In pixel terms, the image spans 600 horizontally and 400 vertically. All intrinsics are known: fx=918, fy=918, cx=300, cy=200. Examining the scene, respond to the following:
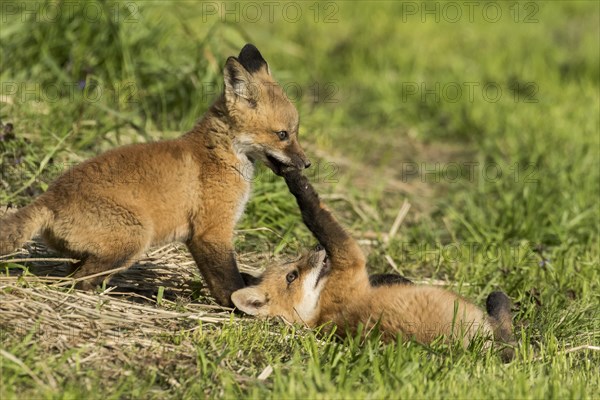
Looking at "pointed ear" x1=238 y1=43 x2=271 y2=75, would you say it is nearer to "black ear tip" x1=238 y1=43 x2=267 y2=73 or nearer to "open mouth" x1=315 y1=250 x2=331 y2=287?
"black ear tip" x1=238 y1=43 x2=267 y2=73

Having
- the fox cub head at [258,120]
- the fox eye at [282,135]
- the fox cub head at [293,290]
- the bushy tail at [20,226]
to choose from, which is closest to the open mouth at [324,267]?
the fox cub head at [293,290]

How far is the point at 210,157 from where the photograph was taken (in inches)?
231

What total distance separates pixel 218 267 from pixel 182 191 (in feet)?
1.68

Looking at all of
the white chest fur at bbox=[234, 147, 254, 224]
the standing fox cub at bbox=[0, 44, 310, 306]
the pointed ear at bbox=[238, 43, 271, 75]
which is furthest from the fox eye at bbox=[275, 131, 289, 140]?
the pointed ear at bbox=[238, 43, 271, 75]

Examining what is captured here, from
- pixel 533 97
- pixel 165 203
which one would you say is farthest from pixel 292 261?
pixel 533 97

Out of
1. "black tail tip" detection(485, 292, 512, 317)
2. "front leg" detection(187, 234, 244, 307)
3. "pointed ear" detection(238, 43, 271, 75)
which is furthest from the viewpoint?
"pointed ear" detection(238, 43, 271, 75)

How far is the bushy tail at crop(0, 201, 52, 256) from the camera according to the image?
4.99 m

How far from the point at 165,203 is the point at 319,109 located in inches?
199

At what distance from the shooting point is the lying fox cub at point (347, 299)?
5.31 m

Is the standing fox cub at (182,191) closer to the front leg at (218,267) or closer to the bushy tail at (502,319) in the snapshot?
the front leg at (218,267)

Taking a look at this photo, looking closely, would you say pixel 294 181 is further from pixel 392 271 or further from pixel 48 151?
pixel 48 151

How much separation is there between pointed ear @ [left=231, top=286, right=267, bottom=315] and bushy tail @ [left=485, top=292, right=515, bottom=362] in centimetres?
142

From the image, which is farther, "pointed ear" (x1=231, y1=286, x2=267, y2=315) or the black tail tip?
the black tail tip

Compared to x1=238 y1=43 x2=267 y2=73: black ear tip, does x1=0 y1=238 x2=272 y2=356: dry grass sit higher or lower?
lower
